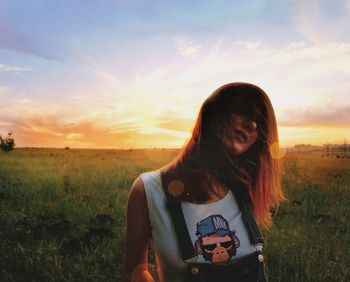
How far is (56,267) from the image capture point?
15.8ft

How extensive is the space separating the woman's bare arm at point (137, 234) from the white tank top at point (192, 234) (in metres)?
0.03

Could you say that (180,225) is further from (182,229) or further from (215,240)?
(215,240)

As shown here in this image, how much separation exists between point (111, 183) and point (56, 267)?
679cm

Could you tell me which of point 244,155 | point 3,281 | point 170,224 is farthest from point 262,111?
point 3,281

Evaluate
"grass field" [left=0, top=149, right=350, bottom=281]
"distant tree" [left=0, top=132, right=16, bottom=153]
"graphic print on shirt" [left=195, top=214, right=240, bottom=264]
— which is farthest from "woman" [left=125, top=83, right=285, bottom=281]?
"distant tree" [left=0, top=132, right=16, bottom=153]

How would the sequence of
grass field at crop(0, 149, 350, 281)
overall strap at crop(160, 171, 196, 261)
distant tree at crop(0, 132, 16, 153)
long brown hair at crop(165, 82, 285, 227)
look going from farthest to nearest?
distant tree at crop(0, 132, 16, 153) < grass field at crop(0, 149, 350, 281) < long brown hair at crop(165, 82, 285, 227) < overall strap at crop(160, 171, 196, 261)

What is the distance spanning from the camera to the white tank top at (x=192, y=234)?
6.23ft

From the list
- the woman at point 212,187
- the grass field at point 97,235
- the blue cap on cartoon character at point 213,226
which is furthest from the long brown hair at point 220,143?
the grass field at point 97,235

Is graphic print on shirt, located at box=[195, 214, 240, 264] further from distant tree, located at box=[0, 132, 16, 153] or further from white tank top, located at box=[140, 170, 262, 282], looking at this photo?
distant tree, located at box=[0, 132, 16, 153]

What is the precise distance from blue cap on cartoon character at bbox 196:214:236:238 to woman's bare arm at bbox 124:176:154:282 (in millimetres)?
245

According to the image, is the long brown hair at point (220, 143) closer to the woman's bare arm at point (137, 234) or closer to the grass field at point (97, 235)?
the woman's bare arm at point (137, 234)

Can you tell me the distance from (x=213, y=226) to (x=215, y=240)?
0.06 metres

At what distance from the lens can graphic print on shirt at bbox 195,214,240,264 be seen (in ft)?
6.32

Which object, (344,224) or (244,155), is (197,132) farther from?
(344,224)
